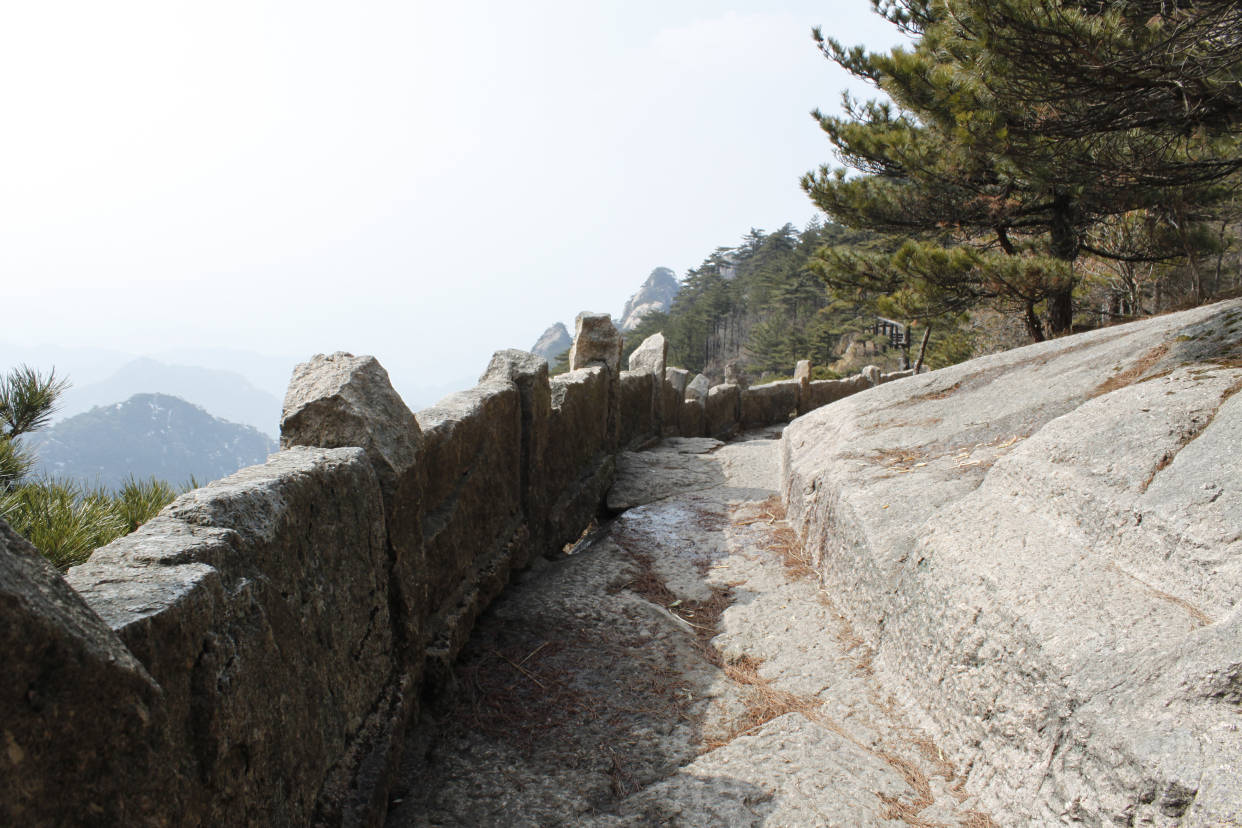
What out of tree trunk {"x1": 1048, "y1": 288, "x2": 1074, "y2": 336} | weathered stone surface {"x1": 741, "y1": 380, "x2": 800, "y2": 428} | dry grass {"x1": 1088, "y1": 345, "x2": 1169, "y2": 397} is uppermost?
tree trunk {"x1": 1048, "y1": 288, "x2": 1074, "y2": 336}

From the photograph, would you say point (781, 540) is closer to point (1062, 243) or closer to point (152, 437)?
point (1062, 243)

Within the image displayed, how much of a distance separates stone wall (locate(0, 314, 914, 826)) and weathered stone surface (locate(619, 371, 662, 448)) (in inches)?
180

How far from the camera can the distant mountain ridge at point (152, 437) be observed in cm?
5056

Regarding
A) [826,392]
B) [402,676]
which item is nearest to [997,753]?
[402,676]

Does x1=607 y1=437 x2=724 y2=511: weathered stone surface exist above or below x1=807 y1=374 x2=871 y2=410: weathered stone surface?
below

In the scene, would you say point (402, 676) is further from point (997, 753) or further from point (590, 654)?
point (997, 753)

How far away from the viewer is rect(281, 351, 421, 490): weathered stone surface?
2812 millimetres

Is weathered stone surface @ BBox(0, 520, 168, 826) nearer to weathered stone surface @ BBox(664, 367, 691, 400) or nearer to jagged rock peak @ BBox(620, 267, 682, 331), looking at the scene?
weathered stone surface @ BBox(664, 367, 691, 400)

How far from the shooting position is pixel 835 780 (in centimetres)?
260

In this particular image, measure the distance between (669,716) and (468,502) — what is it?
141 cm

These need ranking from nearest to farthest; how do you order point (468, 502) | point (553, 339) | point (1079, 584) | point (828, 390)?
point (1079, 584) < point (468, 502) < point (828, 390) < point (553, 339)

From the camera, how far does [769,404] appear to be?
14750 millimetres

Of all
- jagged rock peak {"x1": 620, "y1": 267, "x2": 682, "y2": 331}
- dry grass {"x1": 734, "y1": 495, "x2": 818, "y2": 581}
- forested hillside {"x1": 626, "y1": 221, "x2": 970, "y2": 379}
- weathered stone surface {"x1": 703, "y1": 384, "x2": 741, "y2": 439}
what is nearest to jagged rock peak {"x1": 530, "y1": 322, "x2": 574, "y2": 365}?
jagged rock peak {"x1": 620, "y1": 267, "x2": 682, "y2": 331}

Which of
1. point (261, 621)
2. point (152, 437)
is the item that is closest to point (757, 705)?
point (261, 621)
